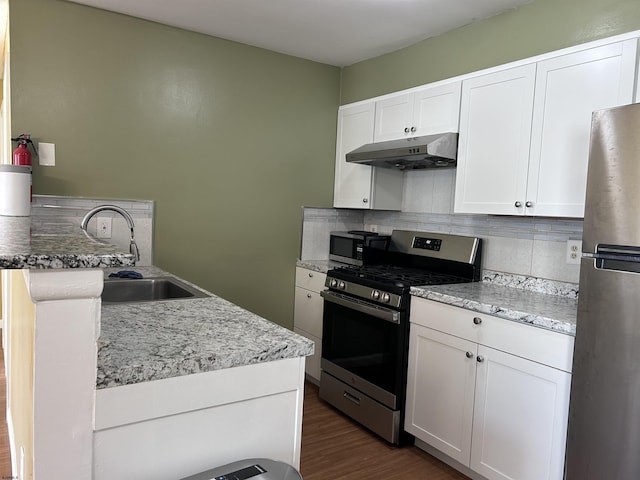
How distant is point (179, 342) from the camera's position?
1.17 meters

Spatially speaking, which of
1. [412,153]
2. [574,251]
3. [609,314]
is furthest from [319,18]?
[609,314]

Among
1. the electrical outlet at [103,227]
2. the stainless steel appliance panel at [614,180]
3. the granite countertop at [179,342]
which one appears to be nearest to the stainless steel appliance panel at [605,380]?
the stainless steel appliance panel at [614,180]

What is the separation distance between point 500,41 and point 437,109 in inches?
18.6

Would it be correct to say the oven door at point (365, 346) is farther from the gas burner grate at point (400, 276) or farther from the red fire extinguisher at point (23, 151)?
the red fire extinguisher at point (23, 151)

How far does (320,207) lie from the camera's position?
3.61 meters

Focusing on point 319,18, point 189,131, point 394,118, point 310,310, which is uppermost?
point 319,18

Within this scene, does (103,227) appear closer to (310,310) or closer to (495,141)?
(310,310)

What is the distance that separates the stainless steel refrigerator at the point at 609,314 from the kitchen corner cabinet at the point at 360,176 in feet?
5.55

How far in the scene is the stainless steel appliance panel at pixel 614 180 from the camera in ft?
5.13

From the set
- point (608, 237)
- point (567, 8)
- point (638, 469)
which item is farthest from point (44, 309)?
point (567, 8)

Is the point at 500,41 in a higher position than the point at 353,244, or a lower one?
higher

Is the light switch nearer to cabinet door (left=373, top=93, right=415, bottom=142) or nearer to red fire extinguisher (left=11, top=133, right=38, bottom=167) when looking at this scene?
red fire extinguisher (left=11, top=133, right=38, bottom=167)

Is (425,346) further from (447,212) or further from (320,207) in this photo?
(320,207)

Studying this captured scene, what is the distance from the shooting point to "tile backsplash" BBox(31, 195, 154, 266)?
2.60 meters
